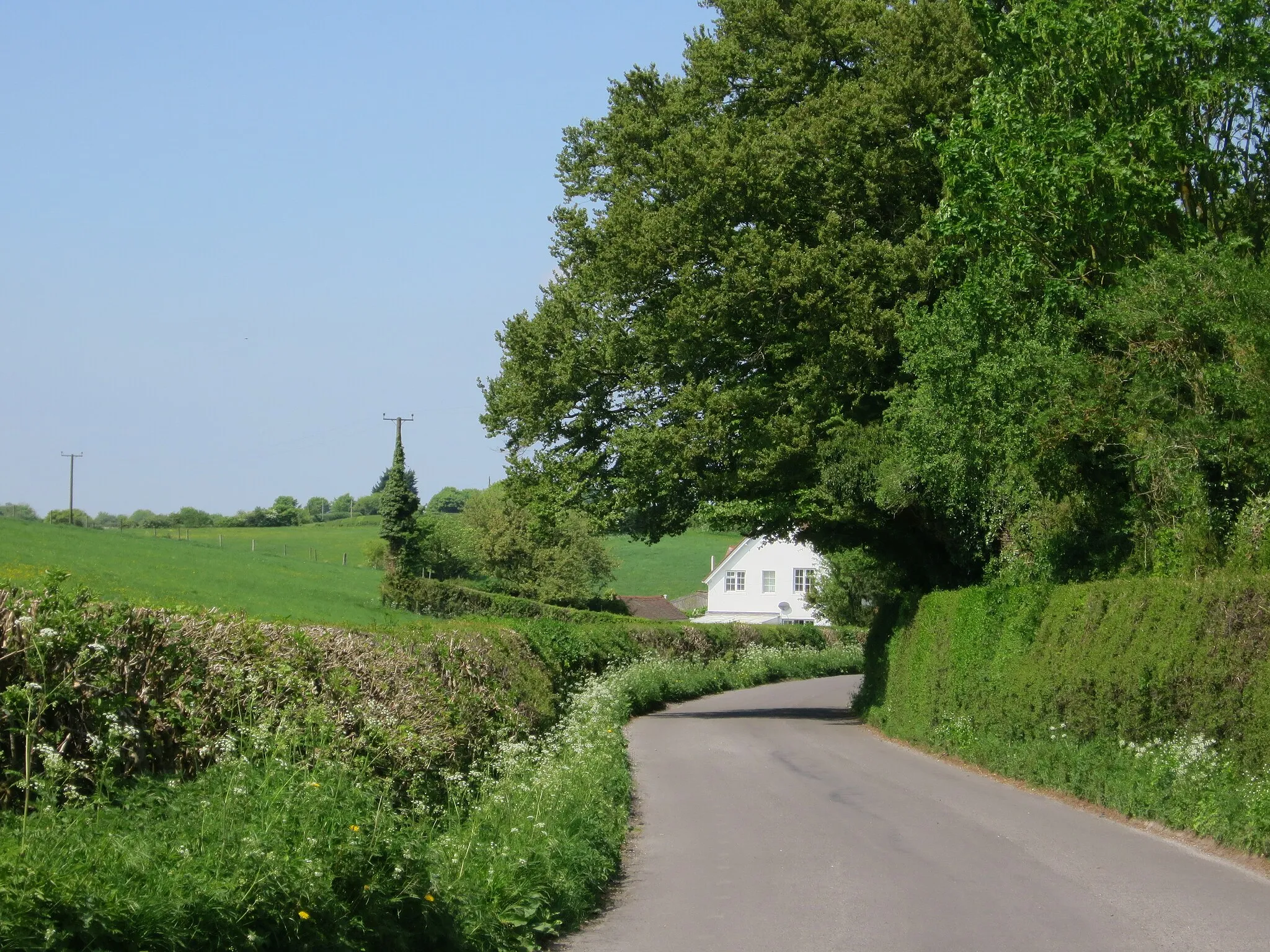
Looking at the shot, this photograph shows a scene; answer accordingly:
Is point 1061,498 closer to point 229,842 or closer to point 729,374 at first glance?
point 729,374

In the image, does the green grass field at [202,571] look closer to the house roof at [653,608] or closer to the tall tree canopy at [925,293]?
the tall tree canopy at [925,293]

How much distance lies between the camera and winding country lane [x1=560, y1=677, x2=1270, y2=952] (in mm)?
8273

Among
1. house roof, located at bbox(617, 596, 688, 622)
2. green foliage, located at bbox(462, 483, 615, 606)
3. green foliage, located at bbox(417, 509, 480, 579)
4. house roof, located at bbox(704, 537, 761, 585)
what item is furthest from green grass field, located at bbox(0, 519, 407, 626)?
house roof, located at bbox(704, 537, 761, 585)

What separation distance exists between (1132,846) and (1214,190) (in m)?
11.3

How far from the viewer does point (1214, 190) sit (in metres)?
18.8

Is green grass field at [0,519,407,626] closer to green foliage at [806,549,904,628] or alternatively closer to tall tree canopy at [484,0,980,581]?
tall tree canopy at [484,0,980,581]

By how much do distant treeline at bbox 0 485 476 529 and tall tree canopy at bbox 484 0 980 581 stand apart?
3762 inches

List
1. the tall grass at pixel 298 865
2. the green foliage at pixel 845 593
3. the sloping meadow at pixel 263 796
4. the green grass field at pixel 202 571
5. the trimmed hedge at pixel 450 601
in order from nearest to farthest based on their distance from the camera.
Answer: the tall grass at pixel 298 865 < the sloping meadow at pixel 263 796 < the green grass field at pixel 202 571 < the green foliage at pixel 845 593 < the trimmed hedge at pixel 450 601

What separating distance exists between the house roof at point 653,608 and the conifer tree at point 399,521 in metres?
22.0

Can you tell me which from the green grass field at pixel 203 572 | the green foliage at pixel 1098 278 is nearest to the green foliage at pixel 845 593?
the green grass field at pixel 203 572

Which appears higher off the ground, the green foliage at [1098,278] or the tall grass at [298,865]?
the green foliage at [1098,278]

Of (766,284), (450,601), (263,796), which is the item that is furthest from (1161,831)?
(450,601)

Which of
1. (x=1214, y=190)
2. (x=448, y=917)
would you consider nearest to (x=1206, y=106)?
(x=1214, y=190)

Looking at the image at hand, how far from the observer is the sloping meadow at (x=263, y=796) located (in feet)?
18.4
